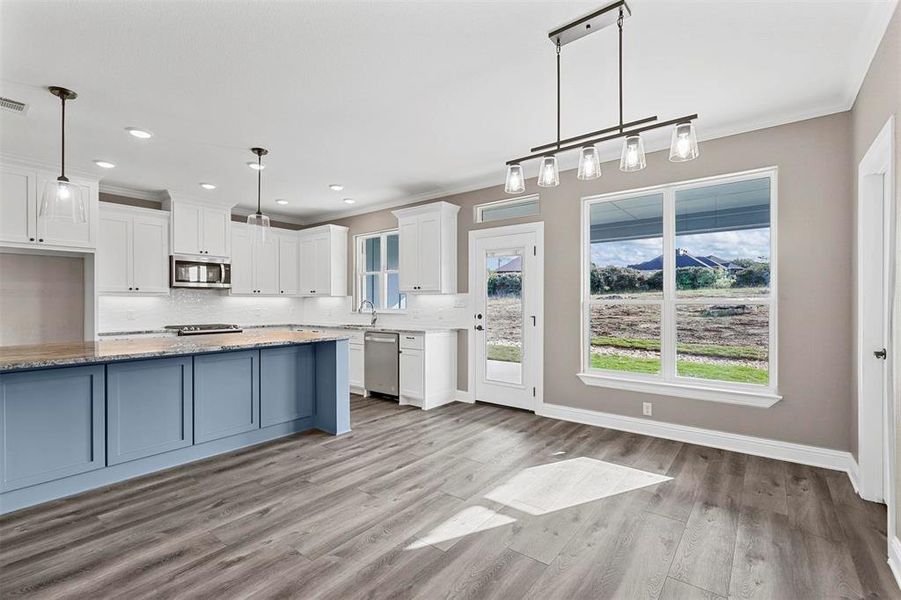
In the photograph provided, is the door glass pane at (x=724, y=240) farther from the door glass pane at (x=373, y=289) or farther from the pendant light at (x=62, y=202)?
the pendant light at (x=62, y=202)

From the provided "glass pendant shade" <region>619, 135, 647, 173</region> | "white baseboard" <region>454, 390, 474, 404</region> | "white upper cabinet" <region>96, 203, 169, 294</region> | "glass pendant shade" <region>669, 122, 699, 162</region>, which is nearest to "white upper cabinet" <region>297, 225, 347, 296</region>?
"white upper cabinet" <region>96, 203, 169, 294</region>

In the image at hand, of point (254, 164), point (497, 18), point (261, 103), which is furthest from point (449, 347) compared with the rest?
point (497, 18)

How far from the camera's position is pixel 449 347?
214 inches

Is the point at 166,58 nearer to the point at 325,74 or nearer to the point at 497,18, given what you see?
the point at 325,74

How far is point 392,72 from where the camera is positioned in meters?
2.72

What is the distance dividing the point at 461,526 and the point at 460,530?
0.04 m

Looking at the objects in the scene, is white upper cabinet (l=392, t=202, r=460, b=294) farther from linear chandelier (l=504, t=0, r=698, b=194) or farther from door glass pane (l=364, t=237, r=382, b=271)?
linear chandelier (l=504, t=0, r=698, b=194)

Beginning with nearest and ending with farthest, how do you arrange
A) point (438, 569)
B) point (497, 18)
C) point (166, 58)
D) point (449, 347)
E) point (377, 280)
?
point (438, 569)
point (497, 18)
point (166, 58)
point (449, 347)
point (377, 280)

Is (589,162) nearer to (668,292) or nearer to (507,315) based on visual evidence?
(668,292)

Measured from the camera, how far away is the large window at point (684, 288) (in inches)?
141

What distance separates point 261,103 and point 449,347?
3368 mm

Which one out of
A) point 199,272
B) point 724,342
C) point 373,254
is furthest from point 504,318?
point 199,272

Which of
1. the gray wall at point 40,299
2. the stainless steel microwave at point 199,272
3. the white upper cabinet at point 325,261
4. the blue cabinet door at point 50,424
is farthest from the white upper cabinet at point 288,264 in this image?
the blue cabinet door at point 50,424

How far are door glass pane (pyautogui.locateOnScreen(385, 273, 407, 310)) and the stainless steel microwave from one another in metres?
2.35
